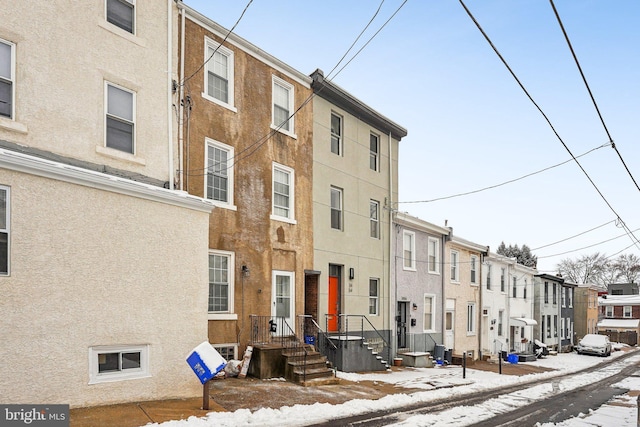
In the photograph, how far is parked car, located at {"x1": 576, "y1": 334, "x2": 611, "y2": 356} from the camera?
3741 centimetres

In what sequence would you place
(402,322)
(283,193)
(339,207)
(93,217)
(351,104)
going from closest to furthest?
1. (93,217)
2. (283,193)
3. (339,207)
4. (351,104)
5. (402,322)

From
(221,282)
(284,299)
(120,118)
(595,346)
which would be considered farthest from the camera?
(595,346)

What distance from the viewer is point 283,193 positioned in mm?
15406

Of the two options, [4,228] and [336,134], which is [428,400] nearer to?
[336,134]

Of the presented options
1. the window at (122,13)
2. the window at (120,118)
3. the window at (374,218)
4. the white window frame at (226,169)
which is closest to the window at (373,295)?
the window at (374,218)

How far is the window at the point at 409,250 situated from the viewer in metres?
21.5

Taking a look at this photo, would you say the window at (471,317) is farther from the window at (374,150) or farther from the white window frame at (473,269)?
the window at (374,150)

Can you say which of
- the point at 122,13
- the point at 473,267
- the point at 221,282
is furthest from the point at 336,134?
the point at 473,267

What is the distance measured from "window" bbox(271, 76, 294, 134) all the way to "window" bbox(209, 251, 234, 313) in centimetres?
477

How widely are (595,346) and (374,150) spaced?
29.7 m

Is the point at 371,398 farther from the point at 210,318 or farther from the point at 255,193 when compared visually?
the point at 255,193

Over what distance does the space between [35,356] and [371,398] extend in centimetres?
751

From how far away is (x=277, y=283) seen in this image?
1478 centimetres

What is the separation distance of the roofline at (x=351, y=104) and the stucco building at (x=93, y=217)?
20.4 ft
